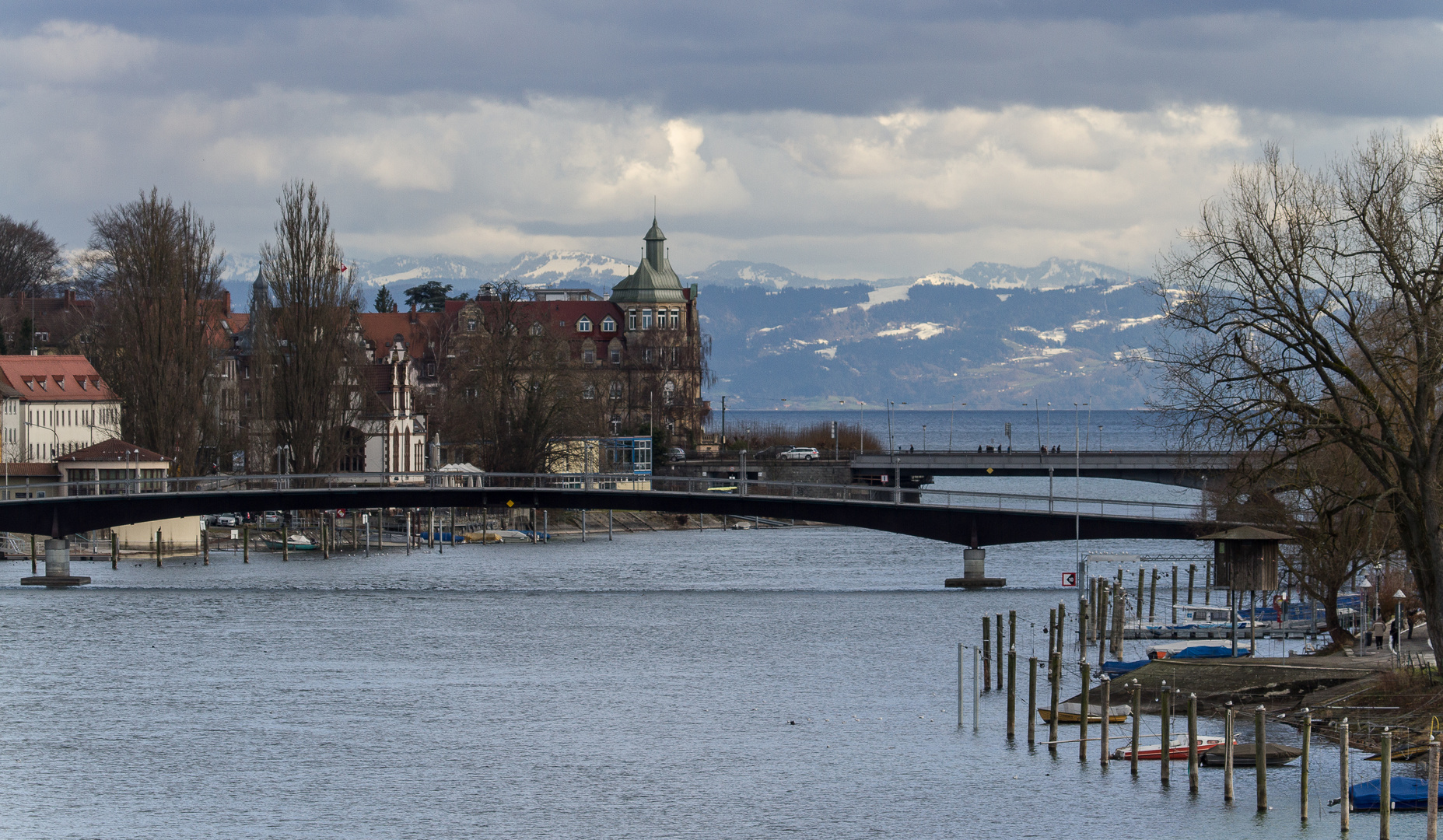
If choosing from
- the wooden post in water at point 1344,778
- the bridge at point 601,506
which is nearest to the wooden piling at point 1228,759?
the wooden post in water at point 1344,778

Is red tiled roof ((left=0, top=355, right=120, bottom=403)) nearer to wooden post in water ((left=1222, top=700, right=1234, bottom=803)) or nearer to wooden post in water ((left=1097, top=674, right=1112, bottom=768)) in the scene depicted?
wooden post in water ((left=1097, top=674, right=1112, bottom=768))

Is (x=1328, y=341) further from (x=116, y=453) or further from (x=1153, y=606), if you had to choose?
(x=116, y=453)

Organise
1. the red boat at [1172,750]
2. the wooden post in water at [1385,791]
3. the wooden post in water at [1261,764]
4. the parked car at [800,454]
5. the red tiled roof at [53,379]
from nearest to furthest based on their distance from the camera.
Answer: the wooden post in water at [1385,791] → the wooden post in water at [1261,764] → the red boat at [1172,750] → the red tiled roof at [53,379] → the parked car at [800,454]

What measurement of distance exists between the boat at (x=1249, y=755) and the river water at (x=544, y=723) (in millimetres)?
803

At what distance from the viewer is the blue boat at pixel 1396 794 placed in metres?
37.9

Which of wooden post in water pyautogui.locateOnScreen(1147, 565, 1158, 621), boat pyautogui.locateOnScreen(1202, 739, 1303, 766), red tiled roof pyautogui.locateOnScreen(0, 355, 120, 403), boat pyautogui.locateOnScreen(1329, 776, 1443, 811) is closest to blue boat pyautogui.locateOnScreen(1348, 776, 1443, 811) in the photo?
boat pyautogui.locateOnScreen(1329, 776, 1443, 811)

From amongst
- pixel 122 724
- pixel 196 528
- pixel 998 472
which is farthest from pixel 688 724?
pixel 998 472

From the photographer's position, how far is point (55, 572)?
328 feet

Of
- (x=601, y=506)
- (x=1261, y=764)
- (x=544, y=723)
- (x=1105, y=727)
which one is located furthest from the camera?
(x=601, y=506)

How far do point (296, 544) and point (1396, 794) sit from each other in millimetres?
103938

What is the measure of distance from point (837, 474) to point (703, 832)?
4889 inches

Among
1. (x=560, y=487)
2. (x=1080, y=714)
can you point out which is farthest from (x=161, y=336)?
(x=1080, y=714)

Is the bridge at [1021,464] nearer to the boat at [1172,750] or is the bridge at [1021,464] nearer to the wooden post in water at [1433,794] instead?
the boat at [1172,750]

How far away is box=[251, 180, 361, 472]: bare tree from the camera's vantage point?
395ft
